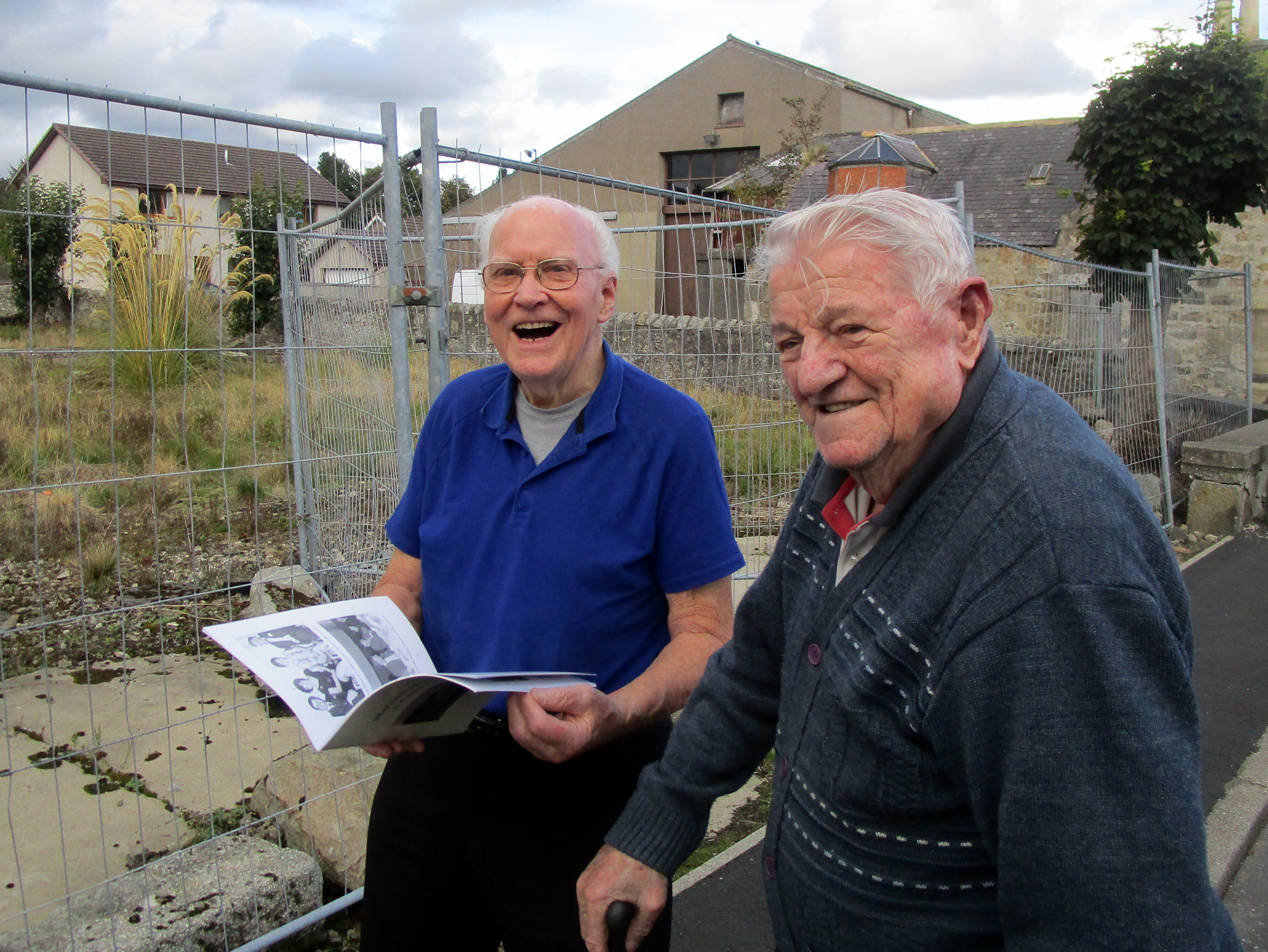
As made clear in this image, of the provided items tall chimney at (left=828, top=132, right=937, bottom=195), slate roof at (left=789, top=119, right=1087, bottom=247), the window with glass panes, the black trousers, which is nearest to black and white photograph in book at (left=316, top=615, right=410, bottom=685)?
the black trousers

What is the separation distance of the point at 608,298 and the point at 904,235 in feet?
3.08

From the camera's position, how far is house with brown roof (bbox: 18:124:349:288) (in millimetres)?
2244

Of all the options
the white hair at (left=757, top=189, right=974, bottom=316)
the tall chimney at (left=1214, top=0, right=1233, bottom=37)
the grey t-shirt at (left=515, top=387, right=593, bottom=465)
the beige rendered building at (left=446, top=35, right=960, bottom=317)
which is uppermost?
the beige rendered building at (left=446, top=35, right=960, bottom=317)

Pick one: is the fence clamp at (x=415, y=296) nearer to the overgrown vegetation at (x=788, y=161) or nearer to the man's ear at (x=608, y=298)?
the man's ear at (x=608, y=298)

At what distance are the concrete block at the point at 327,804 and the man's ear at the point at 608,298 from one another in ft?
5.69

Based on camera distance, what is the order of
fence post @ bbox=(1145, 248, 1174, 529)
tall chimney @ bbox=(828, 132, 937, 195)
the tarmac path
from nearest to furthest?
the tarmac path, tall chimney @ bbox=(828, 132, 937, 195), fence post @ bbox=(1145, 248, 1174, 529)

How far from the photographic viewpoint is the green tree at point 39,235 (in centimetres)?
221

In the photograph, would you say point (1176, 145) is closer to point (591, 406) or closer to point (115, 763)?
point (591, 406)

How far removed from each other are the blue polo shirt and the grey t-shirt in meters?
0.02

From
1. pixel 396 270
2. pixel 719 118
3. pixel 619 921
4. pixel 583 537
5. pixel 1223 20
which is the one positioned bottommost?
pixel 619 921

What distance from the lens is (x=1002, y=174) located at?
822 inches

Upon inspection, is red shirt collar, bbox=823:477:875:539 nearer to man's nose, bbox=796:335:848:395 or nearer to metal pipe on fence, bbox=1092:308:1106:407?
man's nose, bbox=796:335:848:395

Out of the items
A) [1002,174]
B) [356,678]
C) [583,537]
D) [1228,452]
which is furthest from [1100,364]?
[1002,174]

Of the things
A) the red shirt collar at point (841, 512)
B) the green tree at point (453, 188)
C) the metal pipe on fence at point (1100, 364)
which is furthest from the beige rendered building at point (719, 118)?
the red shirt collar at point (841, 512)
